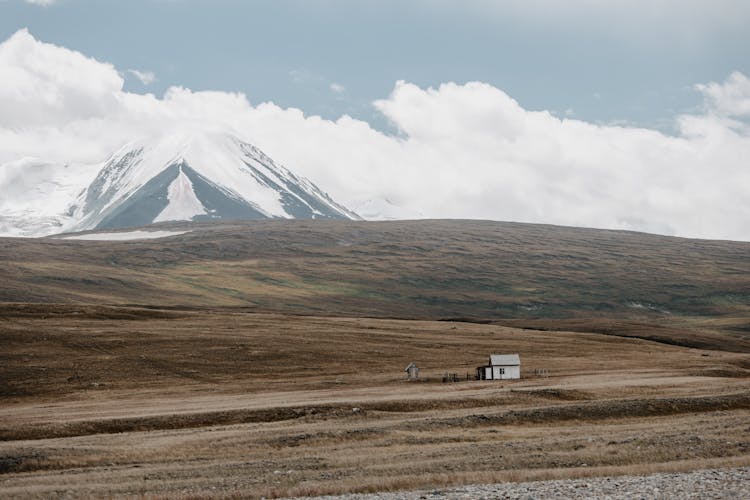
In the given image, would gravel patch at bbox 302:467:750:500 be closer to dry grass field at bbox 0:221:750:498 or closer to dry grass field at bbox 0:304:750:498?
dry grass field at bbox 0:221:750:498

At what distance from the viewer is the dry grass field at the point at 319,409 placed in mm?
37375

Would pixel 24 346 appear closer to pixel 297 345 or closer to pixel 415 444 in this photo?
pixel 297 345

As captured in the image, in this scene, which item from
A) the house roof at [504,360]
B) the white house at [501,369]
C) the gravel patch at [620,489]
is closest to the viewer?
the gravel patch at [620,489]

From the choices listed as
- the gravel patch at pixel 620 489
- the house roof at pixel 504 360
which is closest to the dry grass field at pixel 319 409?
the gravel patch at pixel 620 489

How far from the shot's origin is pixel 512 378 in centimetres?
9806

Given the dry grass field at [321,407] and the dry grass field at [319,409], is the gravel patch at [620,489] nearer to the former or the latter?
the dry grass field at [321,407]

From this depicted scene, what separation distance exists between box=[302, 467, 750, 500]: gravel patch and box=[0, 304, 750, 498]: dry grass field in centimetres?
222

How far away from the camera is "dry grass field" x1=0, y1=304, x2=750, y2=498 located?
3738 cm

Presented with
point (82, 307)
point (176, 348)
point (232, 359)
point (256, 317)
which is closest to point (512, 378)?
point (232, 359)

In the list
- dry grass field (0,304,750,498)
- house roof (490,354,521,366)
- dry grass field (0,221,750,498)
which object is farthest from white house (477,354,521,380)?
dry grass field (0,304,750,498)

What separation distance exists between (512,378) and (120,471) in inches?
2472

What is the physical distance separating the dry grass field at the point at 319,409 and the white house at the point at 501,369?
4195 mm

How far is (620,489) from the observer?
91.9 feet

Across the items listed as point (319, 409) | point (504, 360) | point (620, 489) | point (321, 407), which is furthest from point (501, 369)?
point (620, 489)
